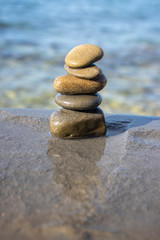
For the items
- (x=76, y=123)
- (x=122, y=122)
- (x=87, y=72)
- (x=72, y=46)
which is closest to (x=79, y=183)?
(x=76, y=123)

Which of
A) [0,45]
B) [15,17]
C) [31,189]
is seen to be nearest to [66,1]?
[15,17]

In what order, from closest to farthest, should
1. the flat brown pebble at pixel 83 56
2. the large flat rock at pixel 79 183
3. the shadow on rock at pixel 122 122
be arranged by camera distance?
1. the large flat rock at pixel 79 183
2. the flat brown pebble at pixel 83 56
3. the shadow on rock at pixel 122 122

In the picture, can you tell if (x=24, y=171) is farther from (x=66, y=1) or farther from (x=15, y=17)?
(x=66, y=1)

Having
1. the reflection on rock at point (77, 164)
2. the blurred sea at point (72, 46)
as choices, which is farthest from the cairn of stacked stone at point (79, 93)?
the blurred sea at point (72, 46)

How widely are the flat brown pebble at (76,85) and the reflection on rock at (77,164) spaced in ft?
1.20

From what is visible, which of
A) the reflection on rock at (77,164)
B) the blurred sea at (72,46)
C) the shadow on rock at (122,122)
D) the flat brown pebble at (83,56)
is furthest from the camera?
the blurred sea at (72,46)

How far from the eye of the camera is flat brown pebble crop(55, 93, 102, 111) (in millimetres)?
2209

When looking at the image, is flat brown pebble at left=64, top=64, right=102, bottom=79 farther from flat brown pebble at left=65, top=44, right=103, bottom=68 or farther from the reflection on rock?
the reflection on rock

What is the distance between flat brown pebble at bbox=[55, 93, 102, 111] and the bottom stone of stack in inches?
2.0

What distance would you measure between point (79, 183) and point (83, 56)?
916 mm

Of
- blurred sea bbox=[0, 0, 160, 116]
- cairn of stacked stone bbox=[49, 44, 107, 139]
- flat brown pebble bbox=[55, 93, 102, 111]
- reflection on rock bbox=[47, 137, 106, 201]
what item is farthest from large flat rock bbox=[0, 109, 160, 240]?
blurred sea bbox=[0, 0, 160, 116]

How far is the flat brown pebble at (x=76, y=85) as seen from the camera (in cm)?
220

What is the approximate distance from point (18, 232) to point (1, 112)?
5.00 feet

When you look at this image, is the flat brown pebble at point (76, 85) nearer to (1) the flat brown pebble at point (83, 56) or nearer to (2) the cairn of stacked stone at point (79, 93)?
(2) the cairn of stacked stone at point (79, 93)
